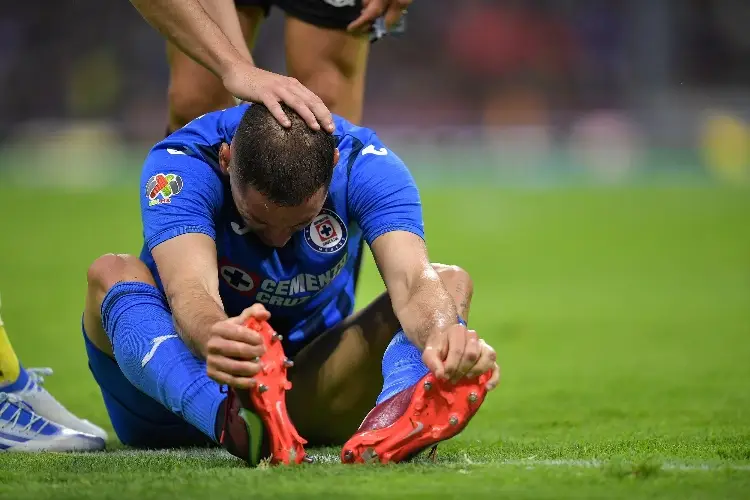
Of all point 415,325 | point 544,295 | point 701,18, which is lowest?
point 544,295

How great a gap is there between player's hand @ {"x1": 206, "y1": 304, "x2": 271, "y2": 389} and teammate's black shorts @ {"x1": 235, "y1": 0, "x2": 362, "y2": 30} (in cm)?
219

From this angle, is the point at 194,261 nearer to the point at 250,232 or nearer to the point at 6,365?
the point at 250,232

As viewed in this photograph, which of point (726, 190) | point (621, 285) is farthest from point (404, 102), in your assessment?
point (621, 285)

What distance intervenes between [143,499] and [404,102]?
20611mm

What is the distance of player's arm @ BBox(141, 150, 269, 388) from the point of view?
2.64m

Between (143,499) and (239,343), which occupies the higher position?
(239,343)

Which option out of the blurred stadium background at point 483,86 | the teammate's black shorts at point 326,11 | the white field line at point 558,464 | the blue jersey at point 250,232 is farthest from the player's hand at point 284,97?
the blurred stadium background at point 483,86

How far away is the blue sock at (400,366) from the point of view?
9.82 feet

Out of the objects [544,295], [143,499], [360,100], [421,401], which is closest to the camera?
[143,499]

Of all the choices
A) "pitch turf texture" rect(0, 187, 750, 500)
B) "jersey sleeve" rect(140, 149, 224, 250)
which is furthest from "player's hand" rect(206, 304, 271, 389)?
"jersey sleeve" rect(140, 149, 224, 250)

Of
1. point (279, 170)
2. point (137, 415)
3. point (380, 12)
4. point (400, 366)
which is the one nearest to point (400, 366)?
point (400, 366)

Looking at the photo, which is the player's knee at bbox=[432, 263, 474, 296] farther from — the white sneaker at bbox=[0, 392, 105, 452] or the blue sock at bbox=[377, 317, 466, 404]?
the white sneaker at bbox=[0, 392, 105, 452]

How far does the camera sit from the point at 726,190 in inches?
656

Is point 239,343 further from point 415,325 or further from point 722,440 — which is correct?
point 722,440
